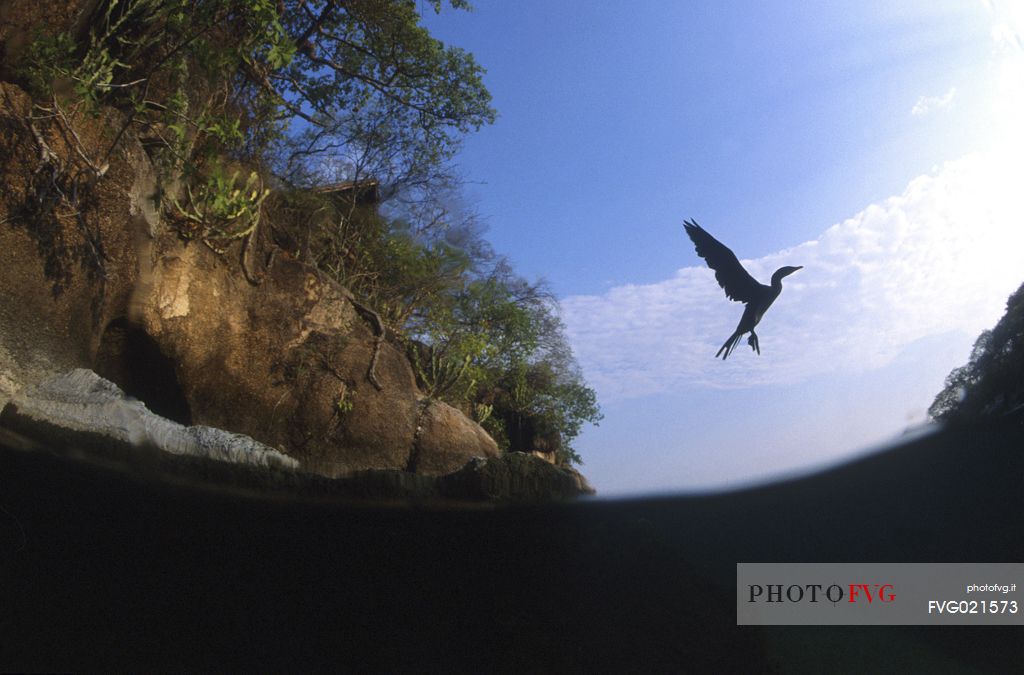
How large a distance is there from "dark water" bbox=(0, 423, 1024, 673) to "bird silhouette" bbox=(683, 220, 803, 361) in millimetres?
941

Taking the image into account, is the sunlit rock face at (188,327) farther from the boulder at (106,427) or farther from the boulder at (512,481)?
the boulder at (512,481)

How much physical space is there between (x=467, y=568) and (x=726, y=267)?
2125 mm

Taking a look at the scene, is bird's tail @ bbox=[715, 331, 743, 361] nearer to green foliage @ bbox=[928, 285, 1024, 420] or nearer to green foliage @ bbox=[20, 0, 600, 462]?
green foliage @ bbox=[928, 285, 1024, 420]

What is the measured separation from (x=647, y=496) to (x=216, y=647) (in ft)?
5.01

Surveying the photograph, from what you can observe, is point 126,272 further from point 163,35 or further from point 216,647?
point 216,647

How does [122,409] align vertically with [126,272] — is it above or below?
below

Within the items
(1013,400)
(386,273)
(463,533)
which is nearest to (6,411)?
(463,533)

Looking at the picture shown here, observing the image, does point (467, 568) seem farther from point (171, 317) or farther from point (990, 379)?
point (171, 317)

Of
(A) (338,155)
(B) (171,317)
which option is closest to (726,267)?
(B) (171,317)

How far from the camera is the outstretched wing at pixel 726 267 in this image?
11.5ft

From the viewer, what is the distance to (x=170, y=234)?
4832 millimetres

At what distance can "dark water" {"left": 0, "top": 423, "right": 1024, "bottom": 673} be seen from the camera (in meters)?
1.88

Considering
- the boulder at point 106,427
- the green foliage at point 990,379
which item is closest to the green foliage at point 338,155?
the boulder at point 106,427

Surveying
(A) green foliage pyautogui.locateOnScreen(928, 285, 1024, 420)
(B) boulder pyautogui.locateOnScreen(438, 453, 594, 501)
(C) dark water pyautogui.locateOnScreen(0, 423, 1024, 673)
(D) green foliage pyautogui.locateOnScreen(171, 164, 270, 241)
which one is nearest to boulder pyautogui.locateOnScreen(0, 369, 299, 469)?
(C) dark water pyautogui.locateOnScreen(0, 423, 1024, 673)
